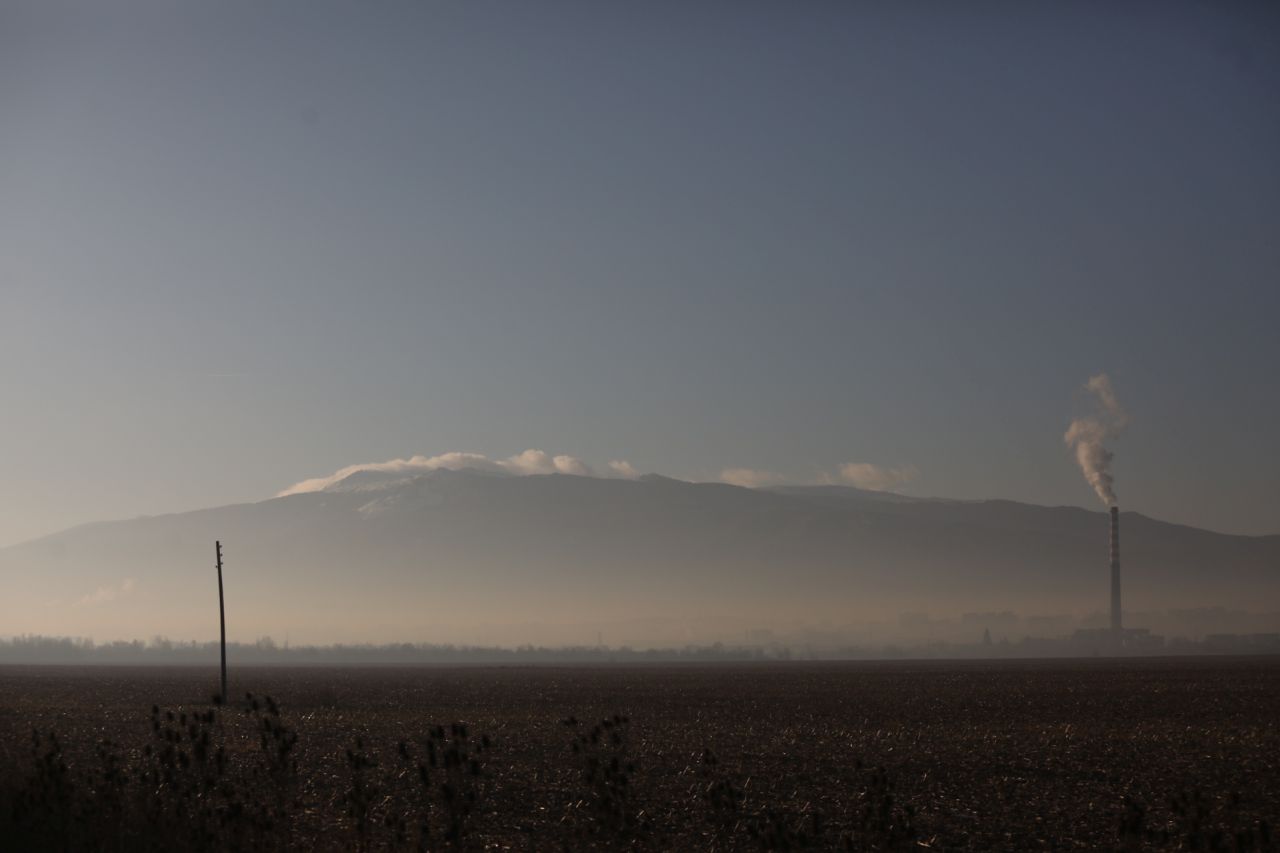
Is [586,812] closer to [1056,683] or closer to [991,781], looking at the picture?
[991,781]

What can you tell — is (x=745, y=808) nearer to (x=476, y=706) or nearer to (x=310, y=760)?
(x=310, y=760)

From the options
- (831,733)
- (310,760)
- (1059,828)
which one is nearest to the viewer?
(1059,828)

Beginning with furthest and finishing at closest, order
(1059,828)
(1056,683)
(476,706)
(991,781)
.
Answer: (1056,683), (476,706), (991,781), (1059,828)

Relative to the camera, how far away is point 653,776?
33438 millimetres

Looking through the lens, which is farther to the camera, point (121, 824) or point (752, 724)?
point (752, 724)

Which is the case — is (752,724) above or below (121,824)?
below

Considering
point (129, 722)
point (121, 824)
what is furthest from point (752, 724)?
point (121, 824)

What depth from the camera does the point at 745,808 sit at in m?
28.0

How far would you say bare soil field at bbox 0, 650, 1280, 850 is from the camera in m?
18.9

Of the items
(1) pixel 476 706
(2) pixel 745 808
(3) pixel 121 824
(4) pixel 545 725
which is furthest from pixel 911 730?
(3) pixel 121 824

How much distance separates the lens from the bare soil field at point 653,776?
62.0 ft

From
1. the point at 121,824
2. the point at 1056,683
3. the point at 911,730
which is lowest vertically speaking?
the point at 1056,683

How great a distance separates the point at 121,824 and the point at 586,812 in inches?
418

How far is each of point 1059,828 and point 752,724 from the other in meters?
29.6
